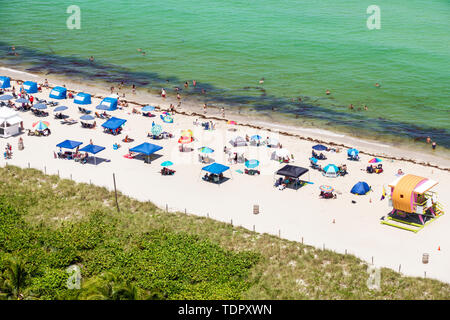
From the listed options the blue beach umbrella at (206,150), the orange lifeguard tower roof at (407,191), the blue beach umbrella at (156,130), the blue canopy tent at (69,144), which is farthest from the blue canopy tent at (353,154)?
the blue canopy tent at (69,144)

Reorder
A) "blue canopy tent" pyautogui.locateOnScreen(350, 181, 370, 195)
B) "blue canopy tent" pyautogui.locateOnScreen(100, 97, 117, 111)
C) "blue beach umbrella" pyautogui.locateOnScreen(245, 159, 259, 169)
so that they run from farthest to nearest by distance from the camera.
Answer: "blue canopy tent" pyautogui.locateOnScreen(100, 97, 117, 111) → "blue beach umbrella" pyautogui.locateOnScreen(245, 159, 259, 169) → "blue canopy tent" pyautogui.locateOnScreen(350, 181, 370, 195)

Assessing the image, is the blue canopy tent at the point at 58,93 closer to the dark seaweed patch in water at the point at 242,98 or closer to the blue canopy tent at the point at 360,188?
the dark seaweed patch in water at the point at 242,98

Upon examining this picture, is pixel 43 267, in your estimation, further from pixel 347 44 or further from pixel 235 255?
pixel 347 44

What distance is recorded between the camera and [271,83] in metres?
83.1

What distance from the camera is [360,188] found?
44.7 metres

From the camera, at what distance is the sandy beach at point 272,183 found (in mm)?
37375

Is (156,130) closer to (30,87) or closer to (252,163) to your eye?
(252,163)

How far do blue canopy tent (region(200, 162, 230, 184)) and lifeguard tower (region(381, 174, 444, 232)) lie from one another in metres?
14.4

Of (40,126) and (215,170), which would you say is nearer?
(215,170)

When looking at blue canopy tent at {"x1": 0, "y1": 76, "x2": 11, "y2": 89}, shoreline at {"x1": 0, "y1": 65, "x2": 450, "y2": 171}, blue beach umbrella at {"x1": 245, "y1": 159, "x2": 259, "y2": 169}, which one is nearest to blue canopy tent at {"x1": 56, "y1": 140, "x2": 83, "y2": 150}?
blue beach umbrella at {"x1": 245, "y1": 159, "x2": 259, "y2": 169}

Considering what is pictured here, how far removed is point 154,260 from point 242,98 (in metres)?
46.0

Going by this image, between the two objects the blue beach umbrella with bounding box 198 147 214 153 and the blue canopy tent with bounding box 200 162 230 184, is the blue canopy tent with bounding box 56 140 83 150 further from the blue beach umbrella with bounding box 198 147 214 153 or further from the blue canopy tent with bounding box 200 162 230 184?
the blue canopy tent with bounding box 200 162 230 184

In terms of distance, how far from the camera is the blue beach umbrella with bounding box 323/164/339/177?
48312 mm

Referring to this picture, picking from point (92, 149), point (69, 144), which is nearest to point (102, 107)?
point (69, 144)
